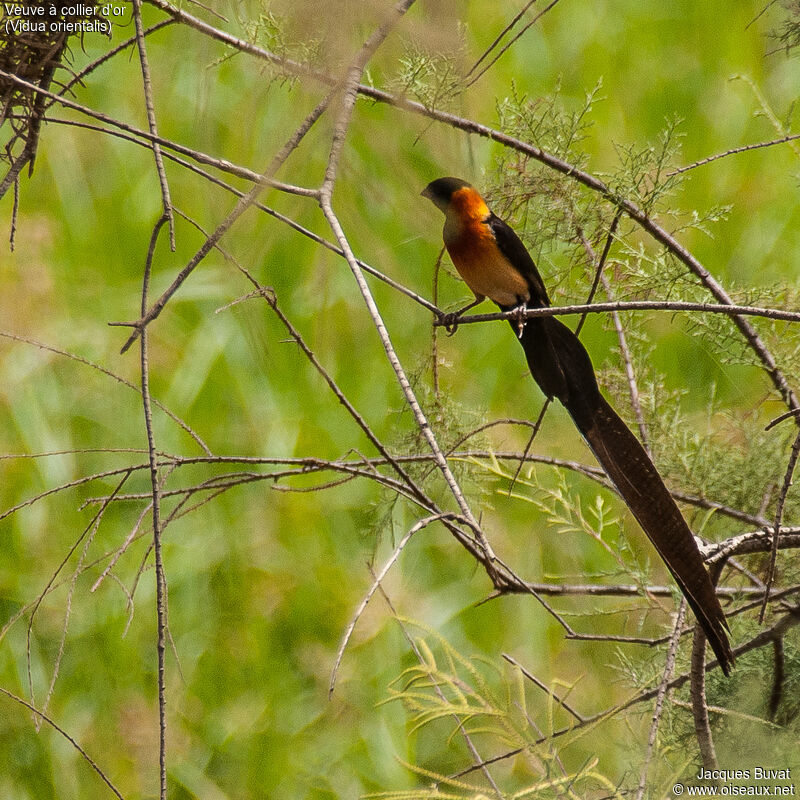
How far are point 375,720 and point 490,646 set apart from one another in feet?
0.48

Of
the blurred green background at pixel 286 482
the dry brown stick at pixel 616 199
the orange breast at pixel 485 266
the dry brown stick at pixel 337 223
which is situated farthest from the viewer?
the blurred green background at pixel 286 482

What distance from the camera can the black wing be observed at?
541 millimetres

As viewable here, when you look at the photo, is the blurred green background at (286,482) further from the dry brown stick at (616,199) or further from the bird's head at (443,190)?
the bird's head at (443,190)

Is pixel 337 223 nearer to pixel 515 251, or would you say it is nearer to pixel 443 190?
pixel 443 190

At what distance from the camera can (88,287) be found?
103 cm

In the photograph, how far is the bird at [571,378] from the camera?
0.38 metres

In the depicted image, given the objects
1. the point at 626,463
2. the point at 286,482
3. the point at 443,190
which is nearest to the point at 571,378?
the point at 626,463

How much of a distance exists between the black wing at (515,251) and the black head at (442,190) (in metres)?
0.18

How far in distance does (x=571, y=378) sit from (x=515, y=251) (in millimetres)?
102

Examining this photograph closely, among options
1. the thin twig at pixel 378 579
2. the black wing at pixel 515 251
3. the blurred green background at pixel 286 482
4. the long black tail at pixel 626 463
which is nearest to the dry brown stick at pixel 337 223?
the thin twig at pixel 378 579

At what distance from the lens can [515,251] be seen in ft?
1.79

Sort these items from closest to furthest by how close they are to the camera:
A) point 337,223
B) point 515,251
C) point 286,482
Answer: point 337,223
point 515,251
point 286,482

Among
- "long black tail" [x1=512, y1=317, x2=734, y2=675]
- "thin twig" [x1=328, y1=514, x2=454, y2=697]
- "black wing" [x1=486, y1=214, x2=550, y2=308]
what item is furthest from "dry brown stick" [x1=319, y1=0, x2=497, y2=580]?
"black wing" [x1=486, y1=214, x2=550, y2=308]

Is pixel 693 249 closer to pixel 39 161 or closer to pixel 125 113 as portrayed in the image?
pixel 125 113
